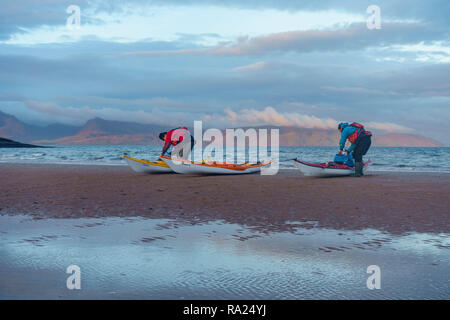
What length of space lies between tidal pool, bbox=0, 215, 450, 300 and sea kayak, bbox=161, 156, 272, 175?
12171 millimetres

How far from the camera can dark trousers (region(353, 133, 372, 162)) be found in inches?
818

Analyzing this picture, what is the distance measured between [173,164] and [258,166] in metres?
5.86

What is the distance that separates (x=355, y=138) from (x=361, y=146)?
2.03 ft

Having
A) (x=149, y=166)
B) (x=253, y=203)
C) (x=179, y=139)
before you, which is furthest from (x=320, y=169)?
(x=149, y=166)

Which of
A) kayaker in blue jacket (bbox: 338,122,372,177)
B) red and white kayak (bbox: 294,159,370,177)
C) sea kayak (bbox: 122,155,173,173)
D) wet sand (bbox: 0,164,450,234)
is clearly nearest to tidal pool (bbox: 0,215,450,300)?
wet sand (bbox: 0,164,450,234)

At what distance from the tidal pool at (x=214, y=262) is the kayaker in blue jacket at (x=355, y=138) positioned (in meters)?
12.7

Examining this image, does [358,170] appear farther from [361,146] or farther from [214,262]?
[214,262]

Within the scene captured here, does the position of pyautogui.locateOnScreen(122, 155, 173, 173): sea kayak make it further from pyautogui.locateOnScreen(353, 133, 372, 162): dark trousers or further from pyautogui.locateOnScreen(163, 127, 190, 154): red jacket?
pyautogui.locateOnScreen(353, 133, 372, 162): dark trousers

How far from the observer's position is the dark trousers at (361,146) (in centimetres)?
2078

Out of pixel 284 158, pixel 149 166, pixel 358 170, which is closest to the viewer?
pixel 358 170

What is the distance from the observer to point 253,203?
40.8 feet

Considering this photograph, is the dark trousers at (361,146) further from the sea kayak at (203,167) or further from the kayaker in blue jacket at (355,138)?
the sea kayak at (203,167)
